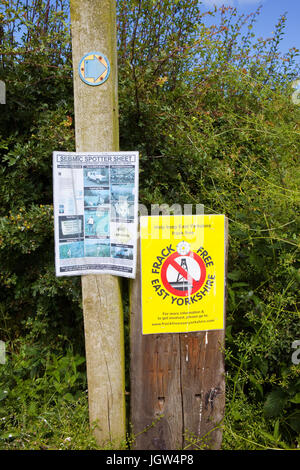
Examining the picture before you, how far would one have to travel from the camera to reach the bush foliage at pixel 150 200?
7.34ft

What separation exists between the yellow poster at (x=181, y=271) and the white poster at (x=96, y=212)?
0.36ft

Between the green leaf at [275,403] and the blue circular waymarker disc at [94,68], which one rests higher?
the blue circular waymarker disc at [94,68]

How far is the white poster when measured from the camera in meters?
1.98

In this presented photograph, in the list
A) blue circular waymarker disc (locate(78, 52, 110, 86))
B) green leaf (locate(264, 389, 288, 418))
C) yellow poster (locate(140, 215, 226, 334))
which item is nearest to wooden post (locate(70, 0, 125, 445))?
blue circular waymarker disc (locate(78, 52, 110, 86))

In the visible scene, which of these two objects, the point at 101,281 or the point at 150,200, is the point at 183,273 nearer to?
the point at 101,281

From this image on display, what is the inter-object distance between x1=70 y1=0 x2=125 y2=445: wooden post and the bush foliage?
235 millimetres

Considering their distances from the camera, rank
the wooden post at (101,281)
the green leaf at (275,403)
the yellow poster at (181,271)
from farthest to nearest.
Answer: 1. the green leaf at (275,403)
2. the yellow poster at (181,271)
3. the wooden post at (101,281)

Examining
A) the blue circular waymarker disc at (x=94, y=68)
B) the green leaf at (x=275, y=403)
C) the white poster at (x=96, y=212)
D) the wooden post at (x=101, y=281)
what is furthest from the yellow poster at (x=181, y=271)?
the blue circular waymarker disc at (x=94, y=68)

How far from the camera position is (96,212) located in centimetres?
202

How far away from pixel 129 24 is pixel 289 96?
146cm

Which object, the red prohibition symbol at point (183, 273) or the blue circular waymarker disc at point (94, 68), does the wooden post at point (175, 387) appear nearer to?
the red prohibition symbol at point (183, 273)

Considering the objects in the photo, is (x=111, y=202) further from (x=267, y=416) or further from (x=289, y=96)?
(x=289, y=96)

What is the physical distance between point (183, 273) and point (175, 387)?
64 centimetres

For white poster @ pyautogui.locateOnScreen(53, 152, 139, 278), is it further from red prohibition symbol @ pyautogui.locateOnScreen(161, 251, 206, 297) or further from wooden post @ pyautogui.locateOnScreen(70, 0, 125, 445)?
red prohibition symbol @ pyautogui.locateOnScreen(161, 251, 206, 297)
